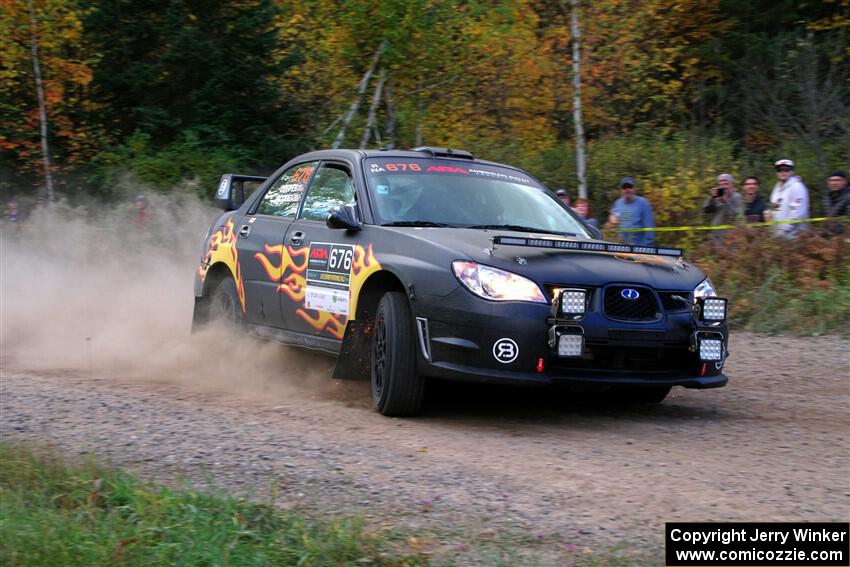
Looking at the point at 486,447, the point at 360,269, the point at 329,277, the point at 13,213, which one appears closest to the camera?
the point at 486,447

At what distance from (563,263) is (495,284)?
0.44 m

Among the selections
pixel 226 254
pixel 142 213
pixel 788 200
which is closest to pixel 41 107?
pixel 142 213

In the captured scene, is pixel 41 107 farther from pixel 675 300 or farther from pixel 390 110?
pixel 675 300

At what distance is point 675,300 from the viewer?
20.9 ft

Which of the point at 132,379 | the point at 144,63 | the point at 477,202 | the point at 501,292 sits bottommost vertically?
the point at 132,379

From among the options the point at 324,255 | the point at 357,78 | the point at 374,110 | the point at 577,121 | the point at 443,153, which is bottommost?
the point at 324,255

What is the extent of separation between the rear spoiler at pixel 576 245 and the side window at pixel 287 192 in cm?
215

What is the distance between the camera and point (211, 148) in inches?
910

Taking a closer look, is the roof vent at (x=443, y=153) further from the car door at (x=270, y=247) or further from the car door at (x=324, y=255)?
the car door at (x=270, y=247)

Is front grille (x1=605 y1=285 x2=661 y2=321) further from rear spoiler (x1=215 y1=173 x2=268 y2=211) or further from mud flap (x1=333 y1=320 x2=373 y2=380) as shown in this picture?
rear spoiler (x1=215 y1=173 x2=268 y2=211)

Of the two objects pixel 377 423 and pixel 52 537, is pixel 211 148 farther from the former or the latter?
pixel 52 537

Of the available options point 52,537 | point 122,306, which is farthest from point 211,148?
point 52,537

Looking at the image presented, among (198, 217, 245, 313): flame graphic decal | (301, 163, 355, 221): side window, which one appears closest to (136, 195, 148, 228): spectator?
(198, 217, 245, 313): flame graphic decal

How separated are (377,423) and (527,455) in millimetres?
1167
